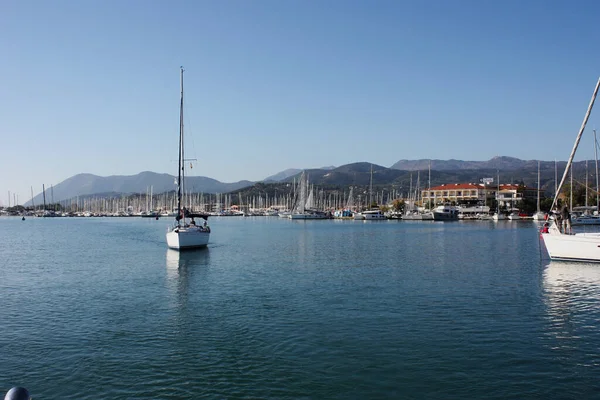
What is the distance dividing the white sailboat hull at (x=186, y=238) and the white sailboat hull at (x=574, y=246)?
1141 inches

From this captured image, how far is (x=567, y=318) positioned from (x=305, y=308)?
1011cm

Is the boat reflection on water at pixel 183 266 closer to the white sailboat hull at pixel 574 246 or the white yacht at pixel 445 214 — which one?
the white sailboat hull at pixel 574 246

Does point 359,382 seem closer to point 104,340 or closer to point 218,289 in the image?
point 104,340

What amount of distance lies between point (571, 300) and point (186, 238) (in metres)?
31.6

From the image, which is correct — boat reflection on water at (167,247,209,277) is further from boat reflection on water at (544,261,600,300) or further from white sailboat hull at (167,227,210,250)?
boat reflection on water at (544,261,600,300)

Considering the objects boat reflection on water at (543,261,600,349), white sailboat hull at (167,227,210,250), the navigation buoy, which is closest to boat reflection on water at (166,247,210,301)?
white sailboat hull at (167,227,210,250)

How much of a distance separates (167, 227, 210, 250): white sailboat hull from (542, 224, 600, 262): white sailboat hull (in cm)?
2898

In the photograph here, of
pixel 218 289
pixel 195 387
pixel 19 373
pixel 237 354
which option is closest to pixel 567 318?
pixel 237 354

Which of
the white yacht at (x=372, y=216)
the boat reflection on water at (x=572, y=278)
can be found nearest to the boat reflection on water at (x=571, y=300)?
the boat reflection on water at (x=572, y=278)

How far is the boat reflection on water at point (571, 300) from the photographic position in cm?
1672

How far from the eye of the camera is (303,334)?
16.5m

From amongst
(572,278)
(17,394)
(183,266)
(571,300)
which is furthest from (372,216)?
(17,394)

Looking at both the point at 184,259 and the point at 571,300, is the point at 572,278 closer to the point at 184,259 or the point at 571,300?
the point at 571,300

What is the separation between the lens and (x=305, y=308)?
805 inches
